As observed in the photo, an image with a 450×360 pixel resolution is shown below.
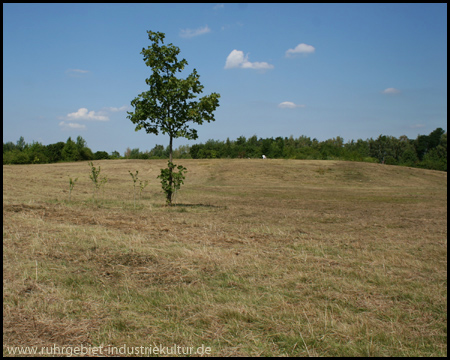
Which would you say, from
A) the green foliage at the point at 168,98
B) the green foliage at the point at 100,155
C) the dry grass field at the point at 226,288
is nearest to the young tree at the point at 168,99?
the green foliage at the point at 168,98

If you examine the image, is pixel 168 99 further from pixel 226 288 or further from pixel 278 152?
pixel 278 152

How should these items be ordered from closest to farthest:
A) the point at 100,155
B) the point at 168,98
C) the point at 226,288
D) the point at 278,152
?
the point at 226,288, the point at 168,98, the point at 100,155, the point at 278,152

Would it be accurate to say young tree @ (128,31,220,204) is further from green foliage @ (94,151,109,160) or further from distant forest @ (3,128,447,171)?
green foliage @ (94,151,109,160)

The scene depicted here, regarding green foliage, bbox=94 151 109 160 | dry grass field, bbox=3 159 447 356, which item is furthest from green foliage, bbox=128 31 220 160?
green foliage, bbox=94 151 109 160

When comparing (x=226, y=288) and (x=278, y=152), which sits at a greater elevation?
(x=278, y=152)

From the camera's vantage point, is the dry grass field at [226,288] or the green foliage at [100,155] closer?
the dry grass field at [226,288]

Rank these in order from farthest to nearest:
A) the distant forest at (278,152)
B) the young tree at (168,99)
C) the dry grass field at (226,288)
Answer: the distant forest at (278,152) → the young tree at (168,99) → the dry grass field at (226,288)

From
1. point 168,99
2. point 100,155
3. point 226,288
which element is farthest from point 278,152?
point 226,288

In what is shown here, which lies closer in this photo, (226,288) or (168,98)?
(226,288)

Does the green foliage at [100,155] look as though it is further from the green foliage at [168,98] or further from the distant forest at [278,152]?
the green foliage at [168,98]

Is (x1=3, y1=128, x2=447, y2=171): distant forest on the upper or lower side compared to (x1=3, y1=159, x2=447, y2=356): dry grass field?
upper

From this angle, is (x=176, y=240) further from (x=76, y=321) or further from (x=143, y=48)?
(x=143, y=48)

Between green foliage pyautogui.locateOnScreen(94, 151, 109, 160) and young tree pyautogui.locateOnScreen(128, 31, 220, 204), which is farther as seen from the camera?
green foliage pyautogui.locateOnScreen(94, 151, 109, 160)

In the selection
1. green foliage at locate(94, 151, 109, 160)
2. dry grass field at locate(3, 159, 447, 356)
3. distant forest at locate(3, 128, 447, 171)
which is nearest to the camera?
dry grass field at locate(3, 159, 447, 356)
